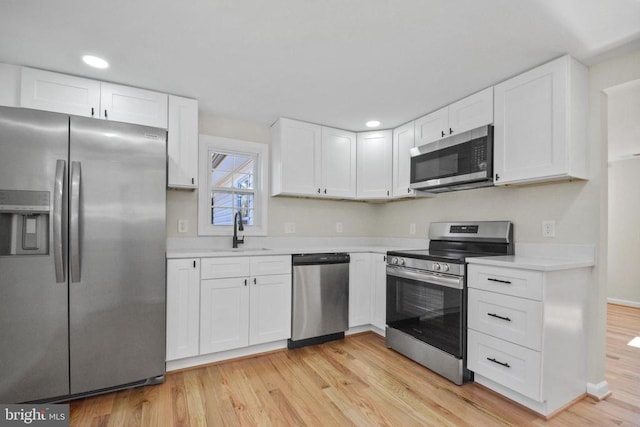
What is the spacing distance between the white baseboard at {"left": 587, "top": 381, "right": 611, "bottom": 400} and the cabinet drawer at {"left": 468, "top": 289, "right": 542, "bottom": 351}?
710mm

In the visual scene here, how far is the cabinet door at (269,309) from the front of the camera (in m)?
2.78

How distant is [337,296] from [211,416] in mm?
1561

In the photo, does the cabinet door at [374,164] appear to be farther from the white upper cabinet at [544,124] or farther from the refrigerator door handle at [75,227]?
the refrigerator door handle at [75,227]

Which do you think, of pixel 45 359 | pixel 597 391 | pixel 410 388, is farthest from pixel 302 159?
pixel 597 391

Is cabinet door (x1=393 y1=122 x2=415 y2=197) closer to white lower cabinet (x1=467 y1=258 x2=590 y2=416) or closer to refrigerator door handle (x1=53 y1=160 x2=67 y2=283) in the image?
white lower cabinet (x1=467 y1=258 x2=590 y2=416)

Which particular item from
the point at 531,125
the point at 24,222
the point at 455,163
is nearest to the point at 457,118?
the point at 455,163

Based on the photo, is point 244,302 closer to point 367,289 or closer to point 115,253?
point 115,253

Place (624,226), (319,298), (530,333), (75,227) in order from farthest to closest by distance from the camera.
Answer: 1. (624,226)
2. (319,298)
3. (75,227)
4. (530,333)

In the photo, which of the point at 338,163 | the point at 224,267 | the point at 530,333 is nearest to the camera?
the point at 530,333

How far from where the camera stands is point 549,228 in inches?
92.7

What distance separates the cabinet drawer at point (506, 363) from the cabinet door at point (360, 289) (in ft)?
4.03

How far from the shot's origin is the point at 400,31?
1.86m

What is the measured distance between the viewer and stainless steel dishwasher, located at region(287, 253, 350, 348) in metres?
2.97

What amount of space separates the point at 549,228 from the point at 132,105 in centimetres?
348
